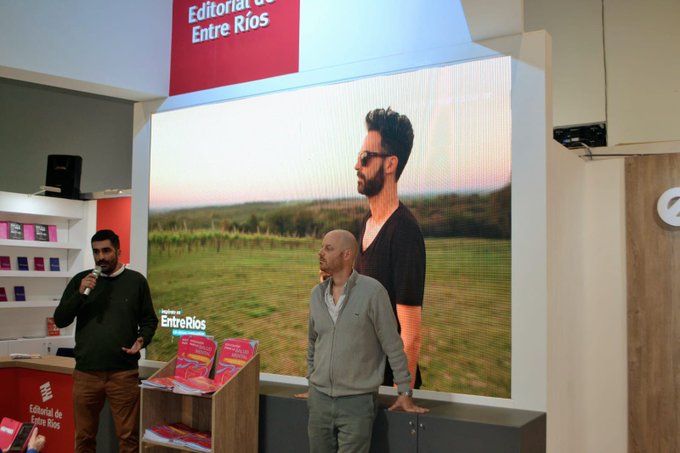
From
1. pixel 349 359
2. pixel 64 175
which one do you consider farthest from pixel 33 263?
pixel 349 359

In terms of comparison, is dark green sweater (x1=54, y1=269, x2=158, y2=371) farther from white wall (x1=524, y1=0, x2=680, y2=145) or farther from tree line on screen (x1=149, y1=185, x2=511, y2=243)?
white wall (x1=524, y1=0, x2=680, y2=145)

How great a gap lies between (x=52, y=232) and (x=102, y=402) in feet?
17.1

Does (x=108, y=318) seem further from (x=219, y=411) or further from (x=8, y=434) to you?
(x=8, y=434)

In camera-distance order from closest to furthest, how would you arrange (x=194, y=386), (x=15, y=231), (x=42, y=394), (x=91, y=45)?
(x=194, y=386), (x=91, y=45), (x=42, y=394), (x=15, y=231)

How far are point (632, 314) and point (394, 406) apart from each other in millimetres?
1896

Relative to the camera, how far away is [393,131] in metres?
4.58

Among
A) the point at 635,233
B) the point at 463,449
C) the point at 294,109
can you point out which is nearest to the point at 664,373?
the point at 635,233

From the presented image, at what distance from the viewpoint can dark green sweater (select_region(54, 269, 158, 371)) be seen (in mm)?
4820

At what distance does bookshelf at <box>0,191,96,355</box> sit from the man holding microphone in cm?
452

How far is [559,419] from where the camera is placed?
164 inches

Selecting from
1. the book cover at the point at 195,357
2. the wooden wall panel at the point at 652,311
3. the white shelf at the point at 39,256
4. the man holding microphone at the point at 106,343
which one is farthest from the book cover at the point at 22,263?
the wooden wall panel at the point at 652,311

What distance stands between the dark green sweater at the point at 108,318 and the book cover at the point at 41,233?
4.81 metres

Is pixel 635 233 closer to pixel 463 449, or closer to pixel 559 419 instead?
pixel 559 419

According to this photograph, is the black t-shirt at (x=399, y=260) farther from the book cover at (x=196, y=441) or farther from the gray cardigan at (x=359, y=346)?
the book cover at (x=196, y=441)
